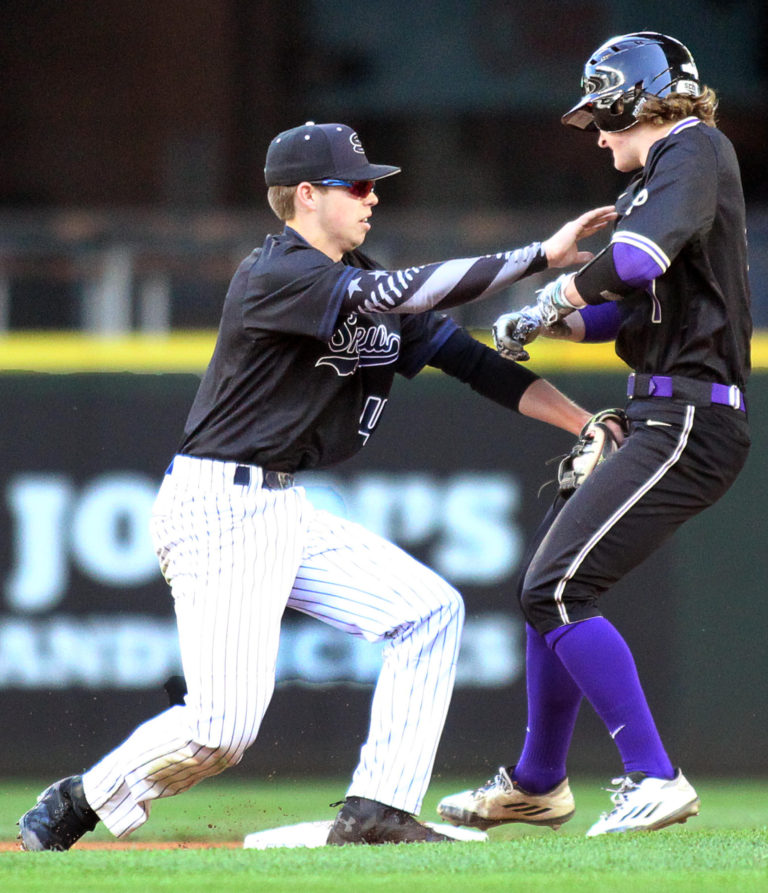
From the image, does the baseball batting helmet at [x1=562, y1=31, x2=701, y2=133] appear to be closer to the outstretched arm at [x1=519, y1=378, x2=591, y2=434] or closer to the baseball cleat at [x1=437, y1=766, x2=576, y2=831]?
the outstretched arm at [x1=519, y1=378, x2=591, y2=434]

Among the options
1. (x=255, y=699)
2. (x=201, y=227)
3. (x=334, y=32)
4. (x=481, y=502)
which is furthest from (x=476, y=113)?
(x=255, y=699)

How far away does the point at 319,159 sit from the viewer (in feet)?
12.5

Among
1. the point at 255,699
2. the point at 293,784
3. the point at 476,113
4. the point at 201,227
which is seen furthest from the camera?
the point at 476,113

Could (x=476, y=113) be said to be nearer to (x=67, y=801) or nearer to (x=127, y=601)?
(x=127, y=601)

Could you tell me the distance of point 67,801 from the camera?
369 cm

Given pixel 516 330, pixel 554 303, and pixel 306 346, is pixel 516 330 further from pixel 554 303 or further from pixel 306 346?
pixel 306 346

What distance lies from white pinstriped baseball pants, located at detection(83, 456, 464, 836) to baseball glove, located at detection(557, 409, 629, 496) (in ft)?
1.35

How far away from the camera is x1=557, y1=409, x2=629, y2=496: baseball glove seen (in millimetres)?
3791

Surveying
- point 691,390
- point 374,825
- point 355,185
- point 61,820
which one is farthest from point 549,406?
point 61,820

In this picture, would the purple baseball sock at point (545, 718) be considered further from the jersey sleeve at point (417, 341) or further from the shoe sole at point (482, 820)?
the jersey sleeve at point (417, 341)

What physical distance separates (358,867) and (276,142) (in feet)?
5.98

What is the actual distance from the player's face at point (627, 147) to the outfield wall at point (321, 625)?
1.95m

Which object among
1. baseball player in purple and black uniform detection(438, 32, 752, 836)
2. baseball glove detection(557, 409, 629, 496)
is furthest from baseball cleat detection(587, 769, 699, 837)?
baseball glove detection(557, 409, 629, 496)

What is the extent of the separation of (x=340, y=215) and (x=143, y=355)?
202 centimetres
